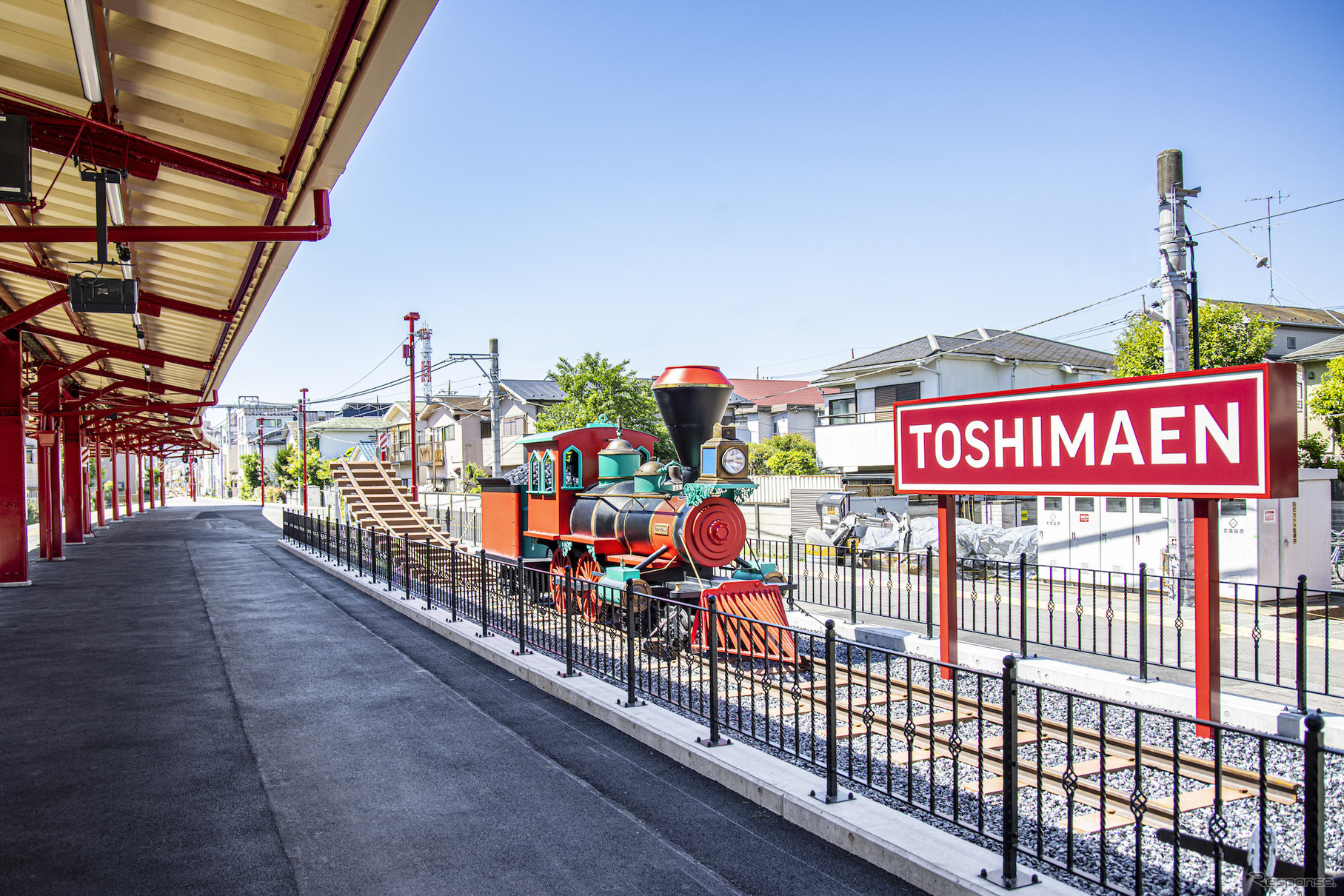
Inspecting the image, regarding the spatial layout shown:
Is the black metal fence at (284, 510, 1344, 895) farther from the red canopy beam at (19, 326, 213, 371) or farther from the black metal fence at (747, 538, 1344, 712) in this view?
the red canopy beam at (19, 326, 213, 371)

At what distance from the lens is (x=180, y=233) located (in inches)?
295

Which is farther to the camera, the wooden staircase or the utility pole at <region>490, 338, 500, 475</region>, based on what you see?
the utility pole at <region>490, 338, 500, 475</region>

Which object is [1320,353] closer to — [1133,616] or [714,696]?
[1133,616]

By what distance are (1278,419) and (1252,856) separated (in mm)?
4313

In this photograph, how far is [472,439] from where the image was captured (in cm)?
5378

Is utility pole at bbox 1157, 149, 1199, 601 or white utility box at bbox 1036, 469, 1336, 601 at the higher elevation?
utility pole at bbox 1157, 149, 1199, 601

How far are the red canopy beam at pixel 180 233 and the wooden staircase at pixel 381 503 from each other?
14924 millimetres

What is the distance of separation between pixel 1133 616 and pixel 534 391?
139 ft

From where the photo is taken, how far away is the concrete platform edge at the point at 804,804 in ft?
14.2

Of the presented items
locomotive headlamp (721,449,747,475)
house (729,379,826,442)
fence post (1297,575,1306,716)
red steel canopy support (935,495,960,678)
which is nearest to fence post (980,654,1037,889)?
fence post (1297,575,1306,716)

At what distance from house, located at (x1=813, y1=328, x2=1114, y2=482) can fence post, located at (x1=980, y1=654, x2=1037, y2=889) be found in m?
23.6

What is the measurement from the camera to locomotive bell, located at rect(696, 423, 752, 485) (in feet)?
33.6

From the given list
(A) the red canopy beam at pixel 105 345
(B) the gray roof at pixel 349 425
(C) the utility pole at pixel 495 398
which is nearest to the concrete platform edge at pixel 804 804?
(A) the red canopy beam at pixel 105 345

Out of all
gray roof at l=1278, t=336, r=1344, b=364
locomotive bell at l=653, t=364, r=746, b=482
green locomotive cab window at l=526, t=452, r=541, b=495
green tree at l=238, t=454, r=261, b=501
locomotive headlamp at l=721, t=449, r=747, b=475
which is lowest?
green tree at l=238, t=454, r=261, b=501
